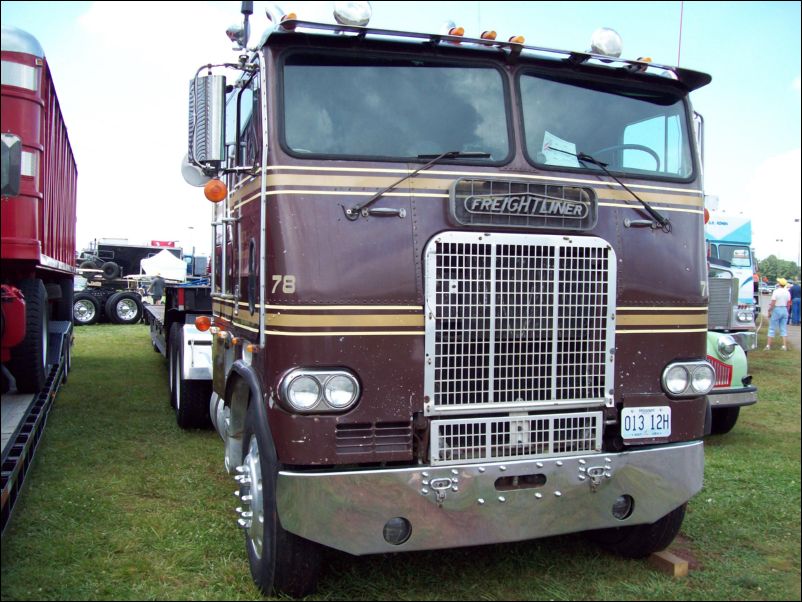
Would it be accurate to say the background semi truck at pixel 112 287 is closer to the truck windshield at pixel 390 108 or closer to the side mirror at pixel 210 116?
the side mirror at pixel 210 116

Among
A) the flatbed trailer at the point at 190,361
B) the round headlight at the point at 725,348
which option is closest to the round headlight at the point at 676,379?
the round headlight at the point at 725,348

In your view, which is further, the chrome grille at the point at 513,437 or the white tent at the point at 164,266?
the white tent at the point at 164,266

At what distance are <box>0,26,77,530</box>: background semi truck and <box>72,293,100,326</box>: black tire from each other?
1330 centimetres

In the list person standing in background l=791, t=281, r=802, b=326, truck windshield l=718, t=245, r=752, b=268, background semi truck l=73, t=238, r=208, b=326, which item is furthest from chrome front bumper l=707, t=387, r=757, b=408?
person standing in background l=791, t=281, r=802, b=326

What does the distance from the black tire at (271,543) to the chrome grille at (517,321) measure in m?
0.83

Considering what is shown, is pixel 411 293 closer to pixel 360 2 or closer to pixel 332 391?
pixel 332 391

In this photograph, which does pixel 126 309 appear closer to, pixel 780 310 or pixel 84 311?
pixel 84 311

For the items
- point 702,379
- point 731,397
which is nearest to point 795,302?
point 731,397

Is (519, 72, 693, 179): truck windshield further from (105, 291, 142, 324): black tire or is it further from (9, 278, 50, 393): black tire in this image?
(105, 291, 142, 324): black tire

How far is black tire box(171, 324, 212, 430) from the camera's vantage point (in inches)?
279

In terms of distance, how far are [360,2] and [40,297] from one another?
4.75 metres

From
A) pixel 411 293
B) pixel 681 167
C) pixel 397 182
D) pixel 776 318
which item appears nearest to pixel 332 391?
pixel 411 293

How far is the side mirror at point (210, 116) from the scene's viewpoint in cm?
373

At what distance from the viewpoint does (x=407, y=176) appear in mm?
3521
